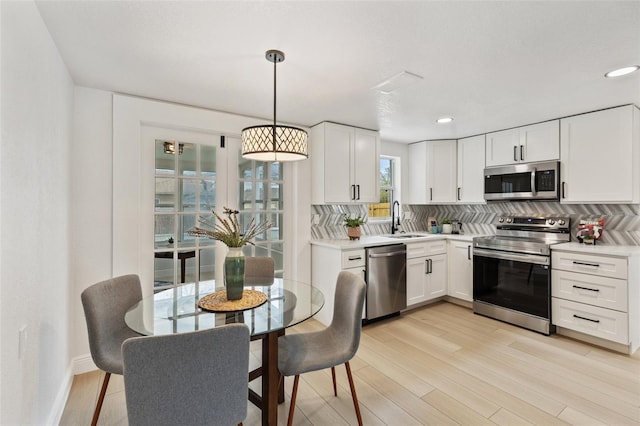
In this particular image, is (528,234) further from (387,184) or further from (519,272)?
(387,184)

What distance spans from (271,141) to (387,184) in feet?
10.7

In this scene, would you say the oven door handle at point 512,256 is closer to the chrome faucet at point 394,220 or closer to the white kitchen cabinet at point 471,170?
the white kitchen cabinet at point 471,170

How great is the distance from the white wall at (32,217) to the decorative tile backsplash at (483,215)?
2483mm

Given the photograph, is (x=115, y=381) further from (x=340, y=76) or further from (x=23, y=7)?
(x=340, y=76)

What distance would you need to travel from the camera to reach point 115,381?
2.37 m

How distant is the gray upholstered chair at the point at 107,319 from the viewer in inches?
66.9

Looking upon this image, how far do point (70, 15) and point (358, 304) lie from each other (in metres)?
2.18

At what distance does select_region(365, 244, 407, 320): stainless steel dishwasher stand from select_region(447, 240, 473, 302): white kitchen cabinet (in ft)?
2.74

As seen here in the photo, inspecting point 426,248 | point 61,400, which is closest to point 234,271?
point 61,400

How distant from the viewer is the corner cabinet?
140 inches

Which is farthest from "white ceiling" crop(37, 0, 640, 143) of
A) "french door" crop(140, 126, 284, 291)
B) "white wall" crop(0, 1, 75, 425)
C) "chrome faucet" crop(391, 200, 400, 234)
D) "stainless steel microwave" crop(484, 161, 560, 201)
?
"chrome faucet" crop(391, 200, 400, 234)

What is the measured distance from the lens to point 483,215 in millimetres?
4430

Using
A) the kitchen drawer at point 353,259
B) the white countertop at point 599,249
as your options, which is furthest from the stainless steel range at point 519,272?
the kitchen drawer at point 353,259

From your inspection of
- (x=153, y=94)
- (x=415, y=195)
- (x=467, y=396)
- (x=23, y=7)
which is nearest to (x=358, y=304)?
(x=467, y=396)
